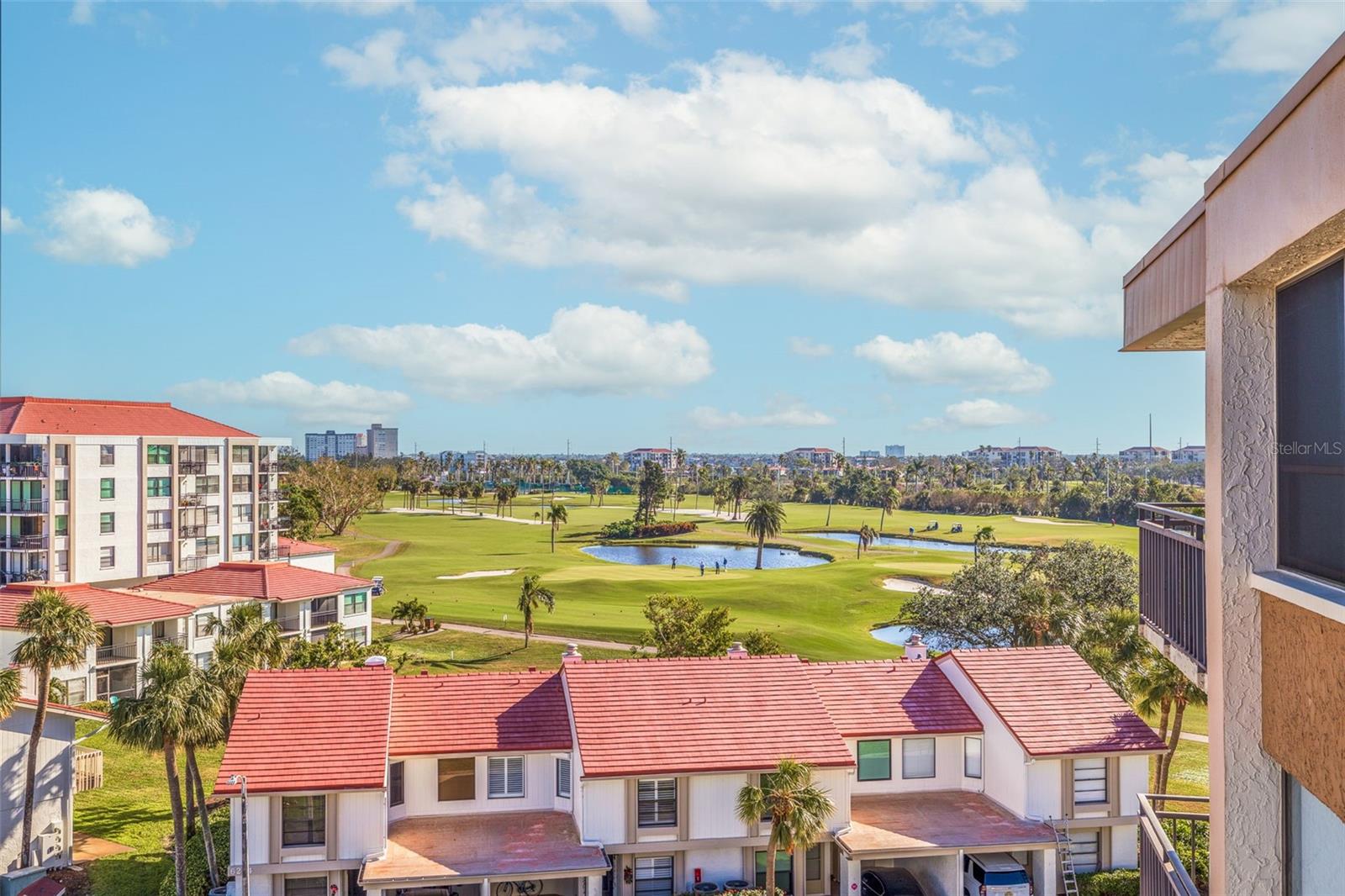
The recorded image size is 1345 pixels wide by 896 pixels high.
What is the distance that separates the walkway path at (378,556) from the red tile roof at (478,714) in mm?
65777

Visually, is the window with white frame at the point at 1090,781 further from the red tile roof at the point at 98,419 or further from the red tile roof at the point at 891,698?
the red tile roof at the point at 98,419

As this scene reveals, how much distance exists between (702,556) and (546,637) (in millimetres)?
64111

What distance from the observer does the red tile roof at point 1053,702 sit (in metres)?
27.1

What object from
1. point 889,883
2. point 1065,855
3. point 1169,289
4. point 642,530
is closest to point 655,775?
point 889,883

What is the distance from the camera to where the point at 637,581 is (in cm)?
8756

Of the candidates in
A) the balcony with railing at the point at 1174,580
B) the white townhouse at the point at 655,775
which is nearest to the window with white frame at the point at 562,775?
the white townhouse at the point at 655,775

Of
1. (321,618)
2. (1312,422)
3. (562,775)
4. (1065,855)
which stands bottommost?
(1065,855)

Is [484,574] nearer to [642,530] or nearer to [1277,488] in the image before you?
[642,530]

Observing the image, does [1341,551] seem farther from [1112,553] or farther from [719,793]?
[1112,553]

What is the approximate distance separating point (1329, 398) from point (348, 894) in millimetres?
25638

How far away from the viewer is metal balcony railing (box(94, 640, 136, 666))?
169ft

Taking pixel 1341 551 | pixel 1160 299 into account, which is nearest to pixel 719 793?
pixel 1160 299

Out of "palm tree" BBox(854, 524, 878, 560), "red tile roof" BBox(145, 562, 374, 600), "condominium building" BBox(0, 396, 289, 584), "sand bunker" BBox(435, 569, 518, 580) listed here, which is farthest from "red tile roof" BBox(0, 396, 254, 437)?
"palm tree" BBox(854, 524, 878, 560)

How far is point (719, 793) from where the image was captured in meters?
25.9
